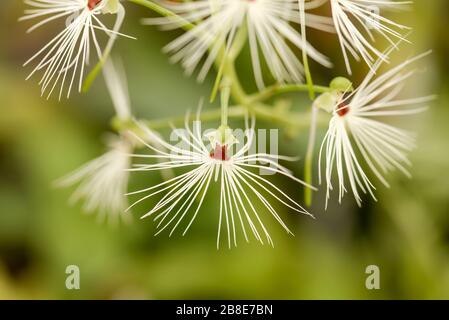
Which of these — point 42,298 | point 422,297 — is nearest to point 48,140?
point 42,298

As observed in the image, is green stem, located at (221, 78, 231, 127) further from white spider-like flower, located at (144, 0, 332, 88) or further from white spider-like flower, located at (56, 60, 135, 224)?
white spider-like flower, located at (56, 60, 135, 224)

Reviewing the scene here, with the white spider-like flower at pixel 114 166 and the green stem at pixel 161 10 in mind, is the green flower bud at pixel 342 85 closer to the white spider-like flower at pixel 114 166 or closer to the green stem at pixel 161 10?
the green stem at pixel 161 10

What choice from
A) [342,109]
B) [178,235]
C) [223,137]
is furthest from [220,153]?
[178,235]

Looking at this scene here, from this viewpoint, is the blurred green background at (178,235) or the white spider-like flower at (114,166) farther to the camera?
the blurred green background at (178,235)

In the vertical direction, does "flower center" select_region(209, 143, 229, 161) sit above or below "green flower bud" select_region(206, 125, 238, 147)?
below

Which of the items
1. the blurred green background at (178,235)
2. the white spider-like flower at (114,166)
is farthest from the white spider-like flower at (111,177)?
the blurred green background at (178,235)

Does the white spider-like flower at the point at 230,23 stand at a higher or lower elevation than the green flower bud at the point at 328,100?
higher

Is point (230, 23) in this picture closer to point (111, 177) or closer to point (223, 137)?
point (223, 137)

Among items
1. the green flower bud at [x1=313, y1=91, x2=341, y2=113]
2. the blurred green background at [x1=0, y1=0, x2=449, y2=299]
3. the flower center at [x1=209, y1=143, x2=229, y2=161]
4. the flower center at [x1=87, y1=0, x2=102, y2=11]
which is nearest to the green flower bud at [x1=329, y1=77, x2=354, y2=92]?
the green flower bud at [x1=313, y1=91, x2=341, y2=113]
